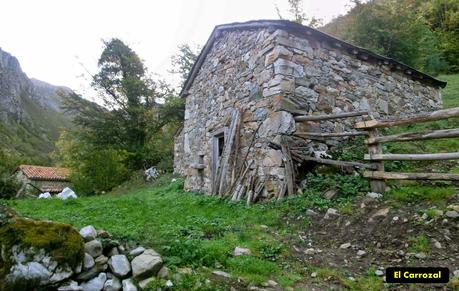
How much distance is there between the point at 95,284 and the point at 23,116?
82404 mm

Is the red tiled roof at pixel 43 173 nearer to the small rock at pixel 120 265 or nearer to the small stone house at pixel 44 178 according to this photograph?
the small stone house at pixel 44 178

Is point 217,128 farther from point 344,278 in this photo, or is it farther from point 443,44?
point 443,44

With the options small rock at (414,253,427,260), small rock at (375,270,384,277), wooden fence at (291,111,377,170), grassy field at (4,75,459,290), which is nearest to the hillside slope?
grassy field at (4,75,459,290)

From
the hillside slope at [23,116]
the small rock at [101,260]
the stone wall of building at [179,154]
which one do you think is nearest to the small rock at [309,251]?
→ the small rock at [101,260]

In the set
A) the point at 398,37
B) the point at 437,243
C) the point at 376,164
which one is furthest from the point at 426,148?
the point at 398,37

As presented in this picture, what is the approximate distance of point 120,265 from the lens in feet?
10.2

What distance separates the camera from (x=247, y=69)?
813cm

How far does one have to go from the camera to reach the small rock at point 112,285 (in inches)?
115

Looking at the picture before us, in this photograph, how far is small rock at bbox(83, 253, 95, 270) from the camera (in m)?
3.03

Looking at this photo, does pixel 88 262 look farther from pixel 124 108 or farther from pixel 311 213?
pixel 124 108

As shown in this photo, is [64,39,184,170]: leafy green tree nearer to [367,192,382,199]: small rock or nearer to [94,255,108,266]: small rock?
[367,192,382,199]: small rock

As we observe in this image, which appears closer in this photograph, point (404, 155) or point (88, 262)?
point (88, 262)

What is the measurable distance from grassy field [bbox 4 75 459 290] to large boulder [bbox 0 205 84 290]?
85cm

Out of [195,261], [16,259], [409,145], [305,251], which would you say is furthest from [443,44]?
[16,259]
